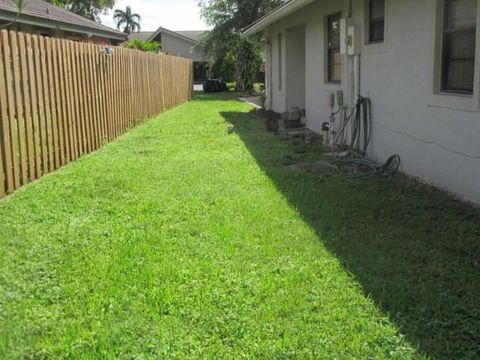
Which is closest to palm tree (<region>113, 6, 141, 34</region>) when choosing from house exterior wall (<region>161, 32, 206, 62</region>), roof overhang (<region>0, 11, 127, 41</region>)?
house exterior wall (<region>161, 32, 206, 62</region>)

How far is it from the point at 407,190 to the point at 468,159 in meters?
0.88

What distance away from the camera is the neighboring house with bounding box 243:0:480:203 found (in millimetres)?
5863

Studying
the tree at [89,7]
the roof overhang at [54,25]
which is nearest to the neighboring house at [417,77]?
the roof overhang at [54,25]

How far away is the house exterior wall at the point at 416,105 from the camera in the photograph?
587 cm

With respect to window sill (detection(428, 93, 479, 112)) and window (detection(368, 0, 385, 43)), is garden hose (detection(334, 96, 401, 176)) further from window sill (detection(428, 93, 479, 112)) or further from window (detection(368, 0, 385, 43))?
window sill (detection(428, 93, 479, 112))

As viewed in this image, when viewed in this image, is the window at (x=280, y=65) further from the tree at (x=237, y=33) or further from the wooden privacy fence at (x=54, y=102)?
the tree at (x=237, y=33)

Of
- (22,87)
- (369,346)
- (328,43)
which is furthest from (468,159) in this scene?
(328,43)

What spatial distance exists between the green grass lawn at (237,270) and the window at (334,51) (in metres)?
4.18

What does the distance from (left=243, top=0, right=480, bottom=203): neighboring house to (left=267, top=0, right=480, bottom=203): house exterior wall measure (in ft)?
0.04

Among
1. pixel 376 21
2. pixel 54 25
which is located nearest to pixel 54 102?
pixel 376 21

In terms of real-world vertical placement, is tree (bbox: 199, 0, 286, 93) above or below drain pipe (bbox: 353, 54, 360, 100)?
above

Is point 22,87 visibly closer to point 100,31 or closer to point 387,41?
point 387,41

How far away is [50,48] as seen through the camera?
800cm

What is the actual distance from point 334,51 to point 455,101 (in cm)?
534
